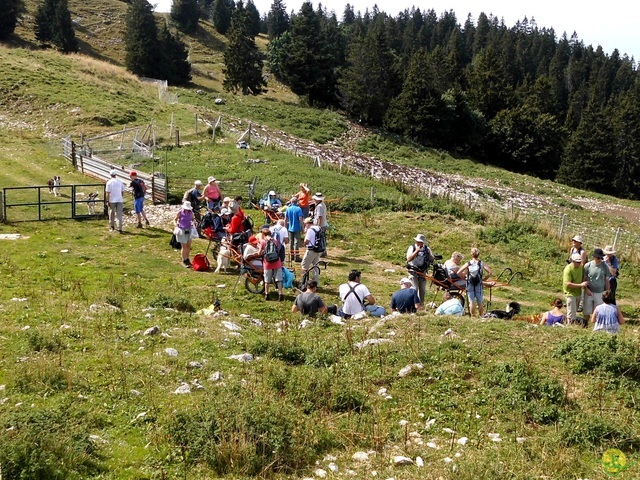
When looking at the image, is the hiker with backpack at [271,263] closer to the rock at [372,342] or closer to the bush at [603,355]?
the rock at [372,342]

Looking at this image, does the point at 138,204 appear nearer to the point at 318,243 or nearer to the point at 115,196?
the point at 115,196

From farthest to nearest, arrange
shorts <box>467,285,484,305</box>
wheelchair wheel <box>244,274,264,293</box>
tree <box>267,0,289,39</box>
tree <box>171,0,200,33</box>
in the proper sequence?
tree <box>267,0,289,39</box>
tree <box>171,0,200,33</box>
wheelchair wheel <box>244,274,264,293</box>
shorts <box>467,285,484,305</box>

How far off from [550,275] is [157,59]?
61.6 metres

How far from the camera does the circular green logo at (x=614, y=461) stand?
7.10m

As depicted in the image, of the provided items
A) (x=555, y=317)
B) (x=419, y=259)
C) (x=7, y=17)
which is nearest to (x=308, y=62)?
(x=7, y=17)

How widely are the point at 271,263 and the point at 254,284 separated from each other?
982mm

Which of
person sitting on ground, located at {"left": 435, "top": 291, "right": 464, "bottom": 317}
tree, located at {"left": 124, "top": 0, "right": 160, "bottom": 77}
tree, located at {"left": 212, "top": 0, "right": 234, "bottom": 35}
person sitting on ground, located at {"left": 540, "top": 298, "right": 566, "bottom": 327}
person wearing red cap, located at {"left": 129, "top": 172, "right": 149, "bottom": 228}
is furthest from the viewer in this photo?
tree, located at {"left": 212, "top": 0, "right": 234, "bottom": 35}

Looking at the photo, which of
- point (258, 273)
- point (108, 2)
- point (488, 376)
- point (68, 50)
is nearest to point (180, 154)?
point (258, 273)

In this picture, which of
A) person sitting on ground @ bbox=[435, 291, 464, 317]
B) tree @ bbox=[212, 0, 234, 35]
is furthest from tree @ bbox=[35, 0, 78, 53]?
person sitting on ground @ bbox=[435, 291, 464, 317]

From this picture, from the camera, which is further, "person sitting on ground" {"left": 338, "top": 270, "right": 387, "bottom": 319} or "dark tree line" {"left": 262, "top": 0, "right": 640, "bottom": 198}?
"dark tree line" {"left": 262, "top": 0, "right": 640, "bottom": 198}

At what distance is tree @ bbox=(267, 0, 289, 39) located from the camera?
134 m

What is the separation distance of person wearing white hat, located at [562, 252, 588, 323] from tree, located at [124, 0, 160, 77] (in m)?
64.7

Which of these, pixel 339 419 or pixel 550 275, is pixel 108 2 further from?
pixel 339 419

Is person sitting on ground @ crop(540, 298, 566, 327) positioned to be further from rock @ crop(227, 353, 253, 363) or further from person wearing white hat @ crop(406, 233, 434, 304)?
rock @ crop(227, 353, 253, 363)
